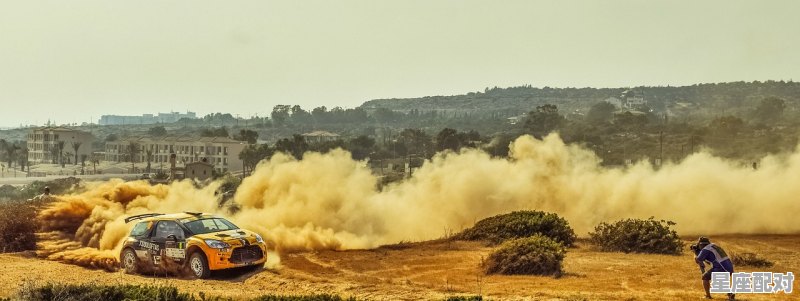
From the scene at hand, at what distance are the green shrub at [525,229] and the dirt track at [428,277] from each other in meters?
1.78

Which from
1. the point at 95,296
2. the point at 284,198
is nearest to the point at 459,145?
the point at 284,198

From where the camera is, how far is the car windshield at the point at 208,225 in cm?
2258

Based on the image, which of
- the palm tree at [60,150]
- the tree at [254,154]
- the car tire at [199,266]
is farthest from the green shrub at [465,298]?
the palm tree at [60,150]

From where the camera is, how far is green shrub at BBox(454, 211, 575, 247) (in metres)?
30.8

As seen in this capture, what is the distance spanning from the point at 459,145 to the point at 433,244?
7754cm

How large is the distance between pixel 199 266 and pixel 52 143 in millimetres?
157828

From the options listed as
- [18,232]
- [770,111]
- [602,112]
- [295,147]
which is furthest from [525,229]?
[602,112]

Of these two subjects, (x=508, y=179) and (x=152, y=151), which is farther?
(x=152, y=151)

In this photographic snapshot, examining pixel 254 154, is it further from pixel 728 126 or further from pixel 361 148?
pixel 728 126

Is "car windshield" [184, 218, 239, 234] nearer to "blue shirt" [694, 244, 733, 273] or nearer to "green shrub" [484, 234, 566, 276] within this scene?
"green shrub" [484, 234, 566, 276]

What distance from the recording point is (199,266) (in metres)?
22.0

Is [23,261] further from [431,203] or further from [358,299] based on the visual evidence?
[431,203]

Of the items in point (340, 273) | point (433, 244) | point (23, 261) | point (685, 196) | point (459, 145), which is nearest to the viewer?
point (340, 273)

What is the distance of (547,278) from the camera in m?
22.5
